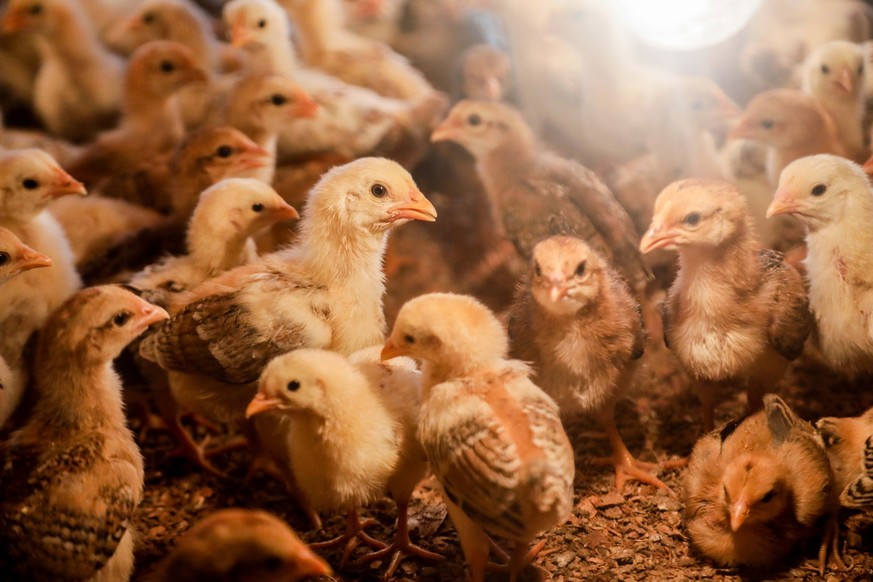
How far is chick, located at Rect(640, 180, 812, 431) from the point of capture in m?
2.13

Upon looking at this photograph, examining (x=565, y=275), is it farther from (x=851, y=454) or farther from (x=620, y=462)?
(x=851, y=454)

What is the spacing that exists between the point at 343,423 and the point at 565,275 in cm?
67

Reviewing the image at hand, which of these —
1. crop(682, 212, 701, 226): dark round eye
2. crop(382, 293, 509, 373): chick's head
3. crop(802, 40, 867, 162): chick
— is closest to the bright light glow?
crop(802, 40, 867, 162): chick

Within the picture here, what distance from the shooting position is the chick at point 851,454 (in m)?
2.03

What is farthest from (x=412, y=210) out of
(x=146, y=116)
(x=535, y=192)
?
(x=146, y=116)

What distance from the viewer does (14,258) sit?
202 centimetres

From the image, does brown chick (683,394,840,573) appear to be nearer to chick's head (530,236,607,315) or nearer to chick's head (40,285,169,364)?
chick's head (530,236,607,315)

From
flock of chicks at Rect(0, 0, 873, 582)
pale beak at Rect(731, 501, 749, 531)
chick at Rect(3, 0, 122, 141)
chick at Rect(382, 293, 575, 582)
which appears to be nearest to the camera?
chick at Rect(382, 293, 575, 582)

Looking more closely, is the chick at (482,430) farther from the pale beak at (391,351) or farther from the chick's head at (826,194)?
the chick's head at (826,194)

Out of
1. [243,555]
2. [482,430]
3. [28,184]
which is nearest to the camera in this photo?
[243,555]

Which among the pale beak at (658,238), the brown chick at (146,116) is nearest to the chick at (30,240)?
the brown chick at (146,116)

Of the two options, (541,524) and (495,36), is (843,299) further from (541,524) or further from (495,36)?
(495,36)

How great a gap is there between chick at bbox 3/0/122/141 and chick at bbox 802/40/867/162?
2.69 meters

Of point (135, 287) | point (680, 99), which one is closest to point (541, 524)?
point (135, 287)
